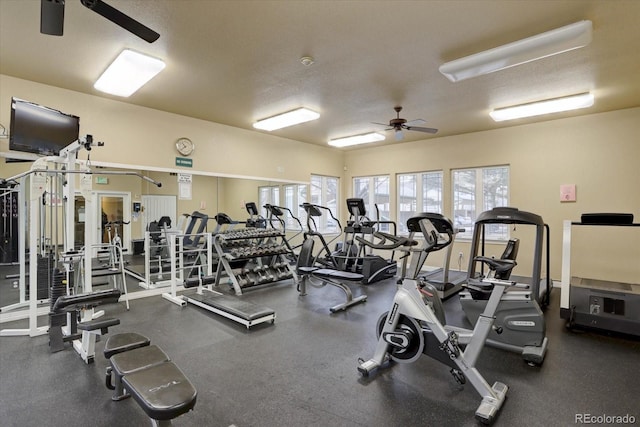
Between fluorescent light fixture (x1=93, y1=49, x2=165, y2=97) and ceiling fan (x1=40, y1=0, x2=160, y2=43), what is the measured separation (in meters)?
1.41

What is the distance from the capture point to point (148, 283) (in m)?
5.02

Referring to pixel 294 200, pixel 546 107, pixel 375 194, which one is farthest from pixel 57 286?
pixel 375 194

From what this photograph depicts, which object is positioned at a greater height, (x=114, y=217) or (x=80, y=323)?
(x=114, y=217)

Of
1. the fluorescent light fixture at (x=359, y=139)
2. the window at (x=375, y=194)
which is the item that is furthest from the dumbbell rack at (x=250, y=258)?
the window at (x=375, y=194)

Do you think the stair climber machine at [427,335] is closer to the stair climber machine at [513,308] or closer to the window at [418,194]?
the stair climber machine at [513,308]

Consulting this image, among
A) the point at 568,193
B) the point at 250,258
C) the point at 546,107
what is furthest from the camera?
the point at 568,193

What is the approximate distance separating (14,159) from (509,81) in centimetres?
598

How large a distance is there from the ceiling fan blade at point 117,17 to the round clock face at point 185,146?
11.6 ft

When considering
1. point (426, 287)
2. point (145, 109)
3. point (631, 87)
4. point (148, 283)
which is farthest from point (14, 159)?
point (631, 87)

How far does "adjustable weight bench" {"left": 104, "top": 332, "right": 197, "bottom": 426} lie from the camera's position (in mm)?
1436

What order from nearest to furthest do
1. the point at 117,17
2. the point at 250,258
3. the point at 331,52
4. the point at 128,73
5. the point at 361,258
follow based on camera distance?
1. the point at 117,17
2. the point at 331,52
3. the point at 128,73
4. the point at 250,258
5. the point at 361,258

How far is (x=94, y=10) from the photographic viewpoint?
172 cm

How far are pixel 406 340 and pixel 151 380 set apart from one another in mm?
1678

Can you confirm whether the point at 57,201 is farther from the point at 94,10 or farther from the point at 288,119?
the point at 288,119
